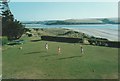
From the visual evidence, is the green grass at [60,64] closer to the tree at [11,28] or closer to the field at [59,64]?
the field at [59,64]

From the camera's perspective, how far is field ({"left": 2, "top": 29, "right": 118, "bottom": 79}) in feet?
95.7

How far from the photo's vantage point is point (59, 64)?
3406 cm

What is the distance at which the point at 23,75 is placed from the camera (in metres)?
29.1

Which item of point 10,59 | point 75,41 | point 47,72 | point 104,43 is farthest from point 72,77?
point 75,41

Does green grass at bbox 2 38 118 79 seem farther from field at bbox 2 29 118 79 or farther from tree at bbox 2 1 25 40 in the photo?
tree at bbox 2 1 25 40

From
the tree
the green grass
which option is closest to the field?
the green grass

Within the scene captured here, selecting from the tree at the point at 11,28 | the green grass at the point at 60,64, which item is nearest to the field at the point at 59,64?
the green grass at the point at 60,64

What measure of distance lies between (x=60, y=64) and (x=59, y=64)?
12 centimetres

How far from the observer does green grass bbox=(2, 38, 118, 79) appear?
95.9 ft

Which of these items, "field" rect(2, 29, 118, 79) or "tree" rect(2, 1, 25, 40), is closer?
"field" rect(2, 29, 118, 79)

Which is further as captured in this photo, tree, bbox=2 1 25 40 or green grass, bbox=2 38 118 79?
tree, bbox=2 1 25 40

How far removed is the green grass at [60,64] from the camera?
29.2 m

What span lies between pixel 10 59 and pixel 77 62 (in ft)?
31.4

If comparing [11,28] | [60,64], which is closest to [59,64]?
[60,64]
